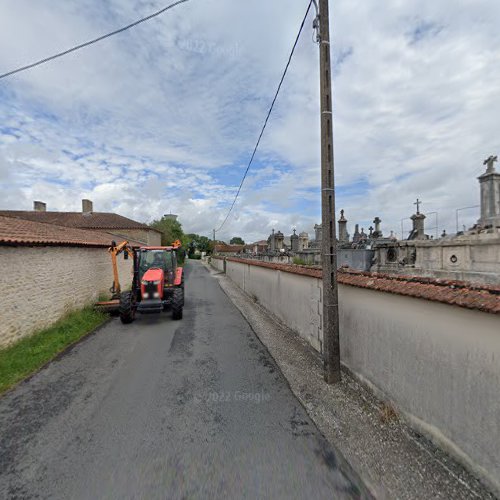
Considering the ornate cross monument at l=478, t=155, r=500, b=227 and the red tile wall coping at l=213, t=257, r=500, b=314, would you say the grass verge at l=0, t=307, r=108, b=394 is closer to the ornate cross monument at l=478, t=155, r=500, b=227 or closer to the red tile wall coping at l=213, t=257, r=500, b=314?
the red tile wall coping at l=213, t=257, r=500, b=314

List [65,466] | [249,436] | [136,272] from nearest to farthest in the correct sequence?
[65,466]
[249,436]
[136,272]

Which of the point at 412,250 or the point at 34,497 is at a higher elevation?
the point at 412,250

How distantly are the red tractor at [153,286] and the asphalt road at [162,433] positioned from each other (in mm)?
2578

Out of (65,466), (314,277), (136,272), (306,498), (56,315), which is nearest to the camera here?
(306,498)

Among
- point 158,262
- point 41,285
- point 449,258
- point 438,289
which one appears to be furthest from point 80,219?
point 438,289

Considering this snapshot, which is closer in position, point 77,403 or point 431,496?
point 431,496

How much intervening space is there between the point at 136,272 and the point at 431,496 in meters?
8.58

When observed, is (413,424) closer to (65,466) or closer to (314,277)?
(314,277)

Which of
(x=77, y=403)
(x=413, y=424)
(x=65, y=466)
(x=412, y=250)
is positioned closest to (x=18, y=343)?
(x=77, y=403)

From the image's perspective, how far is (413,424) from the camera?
305 centimetres

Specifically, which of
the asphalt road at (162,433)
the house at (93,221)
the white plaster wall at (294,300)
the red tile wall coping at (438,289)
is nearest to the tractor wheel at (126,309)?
the asphalt road at (162,433)

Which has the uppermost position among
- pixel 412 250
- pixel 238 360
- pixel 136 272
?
pixel 412 250

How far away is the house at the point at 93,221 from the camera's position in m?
29.3

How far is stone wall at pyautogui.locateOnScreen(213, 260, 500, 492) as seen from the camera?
7.54 feet
